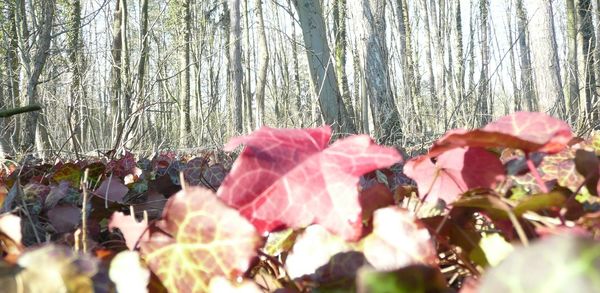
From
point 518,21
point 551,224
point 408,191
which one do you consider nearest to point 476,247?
point 551,224

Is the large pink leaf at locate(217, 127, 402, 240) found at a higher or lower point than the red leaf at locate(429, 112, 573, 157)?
lower

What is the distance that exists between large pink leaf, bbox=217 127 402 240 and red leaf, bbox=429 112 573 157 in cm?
5

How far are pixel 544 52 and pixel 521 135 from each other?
734 cm

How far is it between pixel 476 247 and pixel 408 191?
29 cm

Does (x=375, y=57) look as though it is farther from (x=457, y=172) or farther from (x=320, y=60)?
(x=457, y=172)

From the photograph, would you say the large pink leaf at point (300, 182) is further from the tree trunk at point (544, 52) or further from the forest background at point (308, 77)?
the tree trunk at point (544, 52)

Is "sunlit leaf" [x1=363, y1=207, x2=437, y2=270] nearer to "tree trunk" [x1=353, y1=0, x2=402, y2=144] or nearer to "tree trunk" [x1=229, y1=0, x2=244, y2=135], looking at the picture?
"tree trunk" [x1=353, y1=0, x2=402, y2=144]

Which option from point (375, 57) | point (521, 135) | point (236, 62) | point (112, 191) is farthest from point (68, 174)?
point (236, 62)

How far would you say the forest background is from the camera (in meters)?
3.27

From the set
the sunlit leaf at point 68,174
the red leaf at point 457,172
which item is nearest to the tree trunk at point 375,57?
the sunlit leaf at point 68,174

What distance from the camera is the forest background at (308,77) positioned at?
3.27m

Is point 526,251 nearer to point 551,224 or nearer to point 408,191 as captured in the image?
point 551,224

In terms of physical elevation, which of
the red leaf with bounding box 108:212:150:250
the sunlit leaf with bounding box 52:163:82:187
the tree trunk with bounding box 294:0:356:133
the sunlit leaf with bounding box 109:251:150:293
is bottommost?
the sunlit leaf with bounding box 109:251:150:293

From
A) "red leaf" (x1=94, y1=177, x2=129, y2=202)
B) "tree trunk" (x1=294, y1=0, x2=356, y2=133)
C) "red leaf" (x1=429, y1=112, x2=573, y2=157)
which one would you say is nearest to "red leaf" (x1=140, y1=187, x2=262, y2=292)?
"red leaf" (x1=429, y1=112, x2=573, y2=157)
